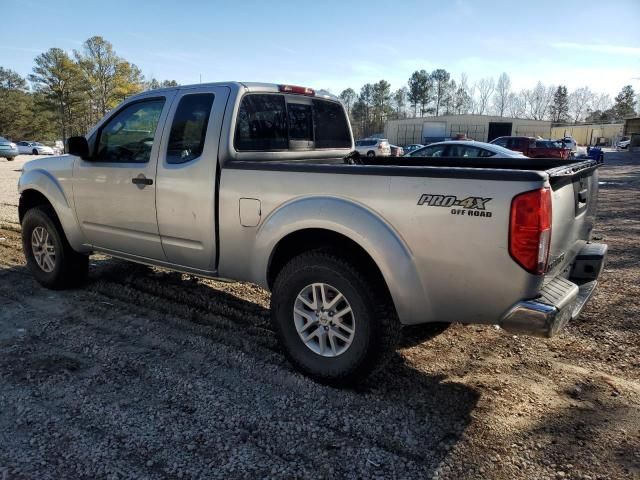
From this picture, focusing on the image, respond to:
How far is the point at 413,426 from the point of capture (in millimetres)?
2850

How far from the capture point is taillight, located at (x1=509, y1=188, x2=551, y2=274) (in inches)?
97.9

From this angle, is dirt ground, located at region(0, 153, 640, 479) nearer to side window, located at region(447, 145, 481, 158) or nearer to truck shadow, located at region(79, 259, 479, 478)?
truck shadow, located at region(79, 259, 479, 478)

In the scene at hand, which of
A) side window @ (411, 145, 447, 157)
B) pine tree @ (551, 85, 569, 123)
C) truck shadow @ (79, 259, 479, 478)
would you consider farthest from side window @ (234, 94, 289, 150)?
pine tree @ (551, 85, 569, 123)

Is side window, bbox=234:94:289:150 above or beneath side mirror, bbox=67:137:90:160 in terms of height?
above

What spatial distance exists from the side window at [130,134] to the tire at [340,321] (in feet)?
5.93

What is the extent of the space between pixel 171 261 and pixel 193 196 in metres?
0.69

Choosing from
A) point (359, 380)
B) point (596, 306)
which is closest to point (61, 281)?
point (359, 380)

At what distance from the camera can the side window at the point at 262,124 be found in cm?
386

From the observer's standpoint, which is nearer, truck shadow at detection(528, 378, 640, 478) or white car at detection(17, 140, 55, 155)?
truck shadow at detection(528, 378, 640, 478)

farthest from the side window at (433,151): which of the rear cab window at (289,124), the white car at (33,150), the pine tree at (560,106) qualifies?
the pine tree at (560,106)

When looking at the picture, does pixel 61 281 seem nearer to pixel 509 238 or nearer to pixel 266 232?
pixel 266 232

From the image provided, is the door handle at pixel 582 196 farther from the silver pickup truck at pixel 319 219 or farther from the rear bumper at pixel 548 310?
the rear bumper at pixel 548 310

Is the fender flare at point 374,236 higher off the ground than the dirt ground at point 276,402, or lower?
higher

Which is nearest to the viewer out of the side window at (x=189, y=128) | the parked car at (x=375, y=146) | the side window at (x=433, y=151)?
the side window at (x=189, y=128)
